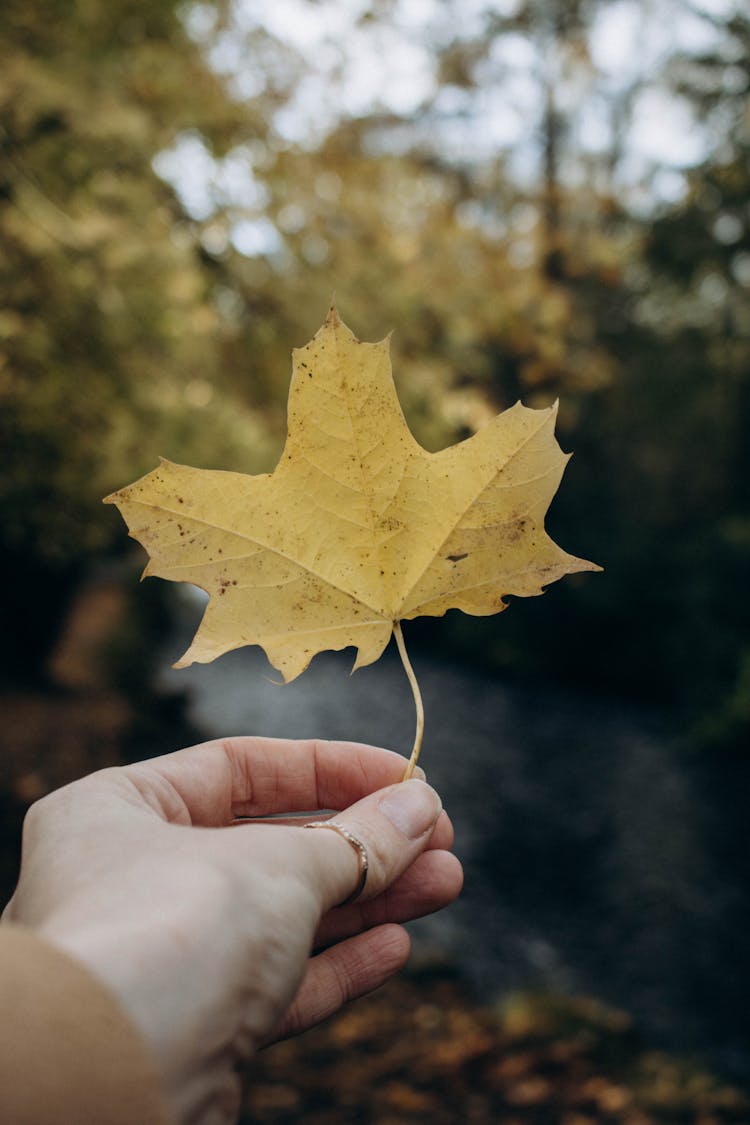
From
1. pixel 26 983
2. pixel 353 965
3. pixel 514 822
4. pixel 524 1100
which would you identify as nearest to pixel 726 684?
pixel 514 822

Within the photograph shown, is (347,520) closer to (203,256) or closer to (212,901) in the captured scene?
(212,901)

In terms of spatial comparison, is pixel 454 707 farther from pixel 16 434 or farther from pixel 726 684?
pixel 16 434

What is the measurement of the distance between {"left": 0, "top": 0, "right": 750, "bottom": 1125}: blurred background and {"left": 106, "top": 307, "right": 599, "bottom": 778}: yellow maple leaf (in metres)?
3.24

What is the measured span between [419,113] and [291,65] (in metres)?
2.48

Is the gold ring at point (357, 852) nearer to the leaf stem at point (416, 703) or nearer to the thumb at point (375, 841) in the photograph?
the thumb at point (375, 841)

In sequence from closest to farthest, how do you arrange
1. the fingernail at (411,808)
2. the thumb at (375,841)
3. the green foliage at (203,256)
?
the thumb at (375,841) < the fingernail at (411,808) < the green foliage at (203,256)

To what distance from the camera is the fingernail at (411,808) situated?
1319 millimetres

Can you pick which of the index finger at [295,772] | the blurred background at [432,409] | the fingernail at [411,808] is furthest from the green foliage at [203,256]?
the fingernail at [411,808]

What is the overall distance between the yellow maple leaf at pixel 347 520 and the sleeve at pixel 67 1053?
0.45 metres

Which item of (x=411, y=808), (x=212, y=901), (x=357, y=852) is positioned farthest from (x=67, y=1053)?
(x=411, y=808)

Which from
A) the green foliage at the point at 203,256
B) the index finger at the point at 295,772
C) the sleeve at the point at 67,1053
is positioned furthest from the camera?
the green foliage at the point at 203,256

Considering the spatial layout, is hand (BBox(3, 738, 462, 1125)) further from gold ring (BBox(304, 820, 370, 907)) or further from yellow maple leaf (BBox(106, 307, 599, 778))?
yellow maple leaf (BBox(106, 307, 599, 778))

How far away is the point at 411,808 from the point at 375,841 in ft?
0.31

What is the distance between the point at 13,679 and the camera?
8.25 m
